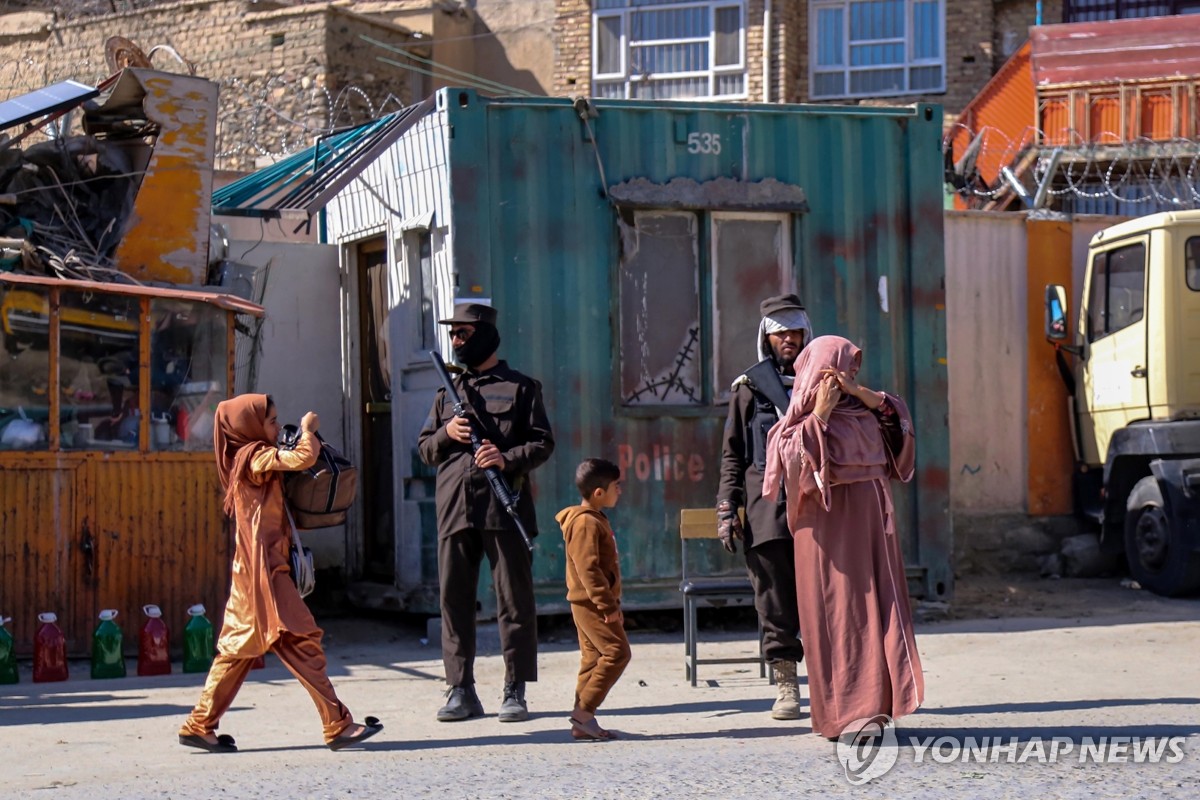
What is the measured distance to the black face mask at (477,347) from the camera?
7.19m

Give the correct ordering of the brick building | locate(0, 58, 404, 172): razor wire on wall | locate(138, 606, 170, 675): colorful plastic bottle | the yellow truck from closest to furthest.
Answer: locate(138, 606, 170, 675): colorful plastic bottle, the yellow truck, locate(0, 58, 404, 172): razor wire on wall, the brick building

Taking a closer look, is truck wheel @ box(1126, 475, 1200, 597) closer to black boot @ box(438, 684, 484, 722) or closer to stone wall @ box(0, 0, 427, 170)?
black boot @ box(438, 684, 484, 722)

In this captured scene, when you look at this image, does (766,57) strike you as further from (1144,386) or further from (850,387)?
(850,387)

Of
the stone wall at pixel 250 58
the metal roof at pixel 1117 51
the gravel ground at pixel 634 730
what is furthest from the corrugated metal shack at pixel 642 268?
the stone wall at pixel 250 58

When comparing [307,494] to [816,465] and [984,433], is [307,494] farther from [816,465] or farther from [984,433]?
[984,433]

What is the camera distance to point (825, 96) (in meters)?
24.6

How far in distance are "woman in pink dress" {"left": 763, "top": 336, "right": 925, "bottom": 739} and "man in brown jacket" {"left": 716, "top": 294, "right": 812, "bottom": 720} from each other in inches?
14.8

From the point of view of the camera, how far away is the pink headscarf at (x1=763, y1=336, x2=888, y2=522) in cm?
632

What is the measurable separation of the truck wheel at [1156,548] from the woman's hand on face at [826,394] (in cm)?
596

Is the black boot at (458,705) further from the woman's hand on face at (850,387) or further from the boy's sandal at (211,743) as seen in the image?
the woman's hand on face at (850,387)

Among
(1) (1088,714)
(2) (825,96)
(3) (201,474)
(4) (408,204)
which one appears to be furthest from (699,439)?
(2) (825,96)

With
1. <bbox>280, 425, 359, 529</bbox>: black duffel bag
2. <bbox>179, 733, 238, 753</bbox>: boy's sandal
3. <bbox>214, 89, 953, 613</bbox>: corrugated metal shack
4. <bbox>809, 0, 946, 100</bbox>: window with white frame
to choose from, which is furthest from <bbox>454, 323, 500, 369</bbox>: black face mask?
<bbox>809, 0, 946, 100</bbox>: window with white frame

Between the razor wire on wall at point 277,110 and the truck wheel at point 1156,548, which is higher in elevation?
the razor wire on wall at point 277,110

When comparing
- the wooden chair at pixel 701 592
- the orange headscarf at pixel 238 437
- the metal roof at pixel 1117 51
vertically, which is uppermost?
the metal roof at pixel 1117 51
